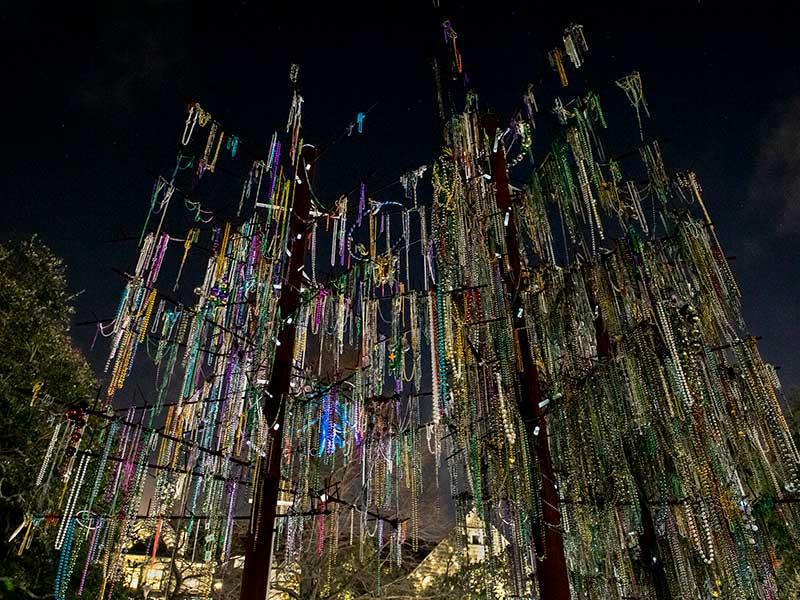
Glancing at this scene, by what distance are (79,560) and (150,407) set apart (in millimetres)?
5101

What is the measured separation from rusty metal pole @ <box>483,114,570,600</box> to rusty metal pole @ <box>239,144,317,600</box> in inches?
94.2

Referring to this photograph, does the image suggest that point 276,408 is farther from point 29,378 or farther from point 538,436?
point 29,378

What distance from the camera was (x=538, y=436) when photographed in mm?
4930

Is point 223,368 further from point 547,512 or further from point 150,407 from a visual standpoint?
point 547,512

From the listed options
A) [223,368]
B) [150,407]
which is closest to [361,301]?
[223,368]

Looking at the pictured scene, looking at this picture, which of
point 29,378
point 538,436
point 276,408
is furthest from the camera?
point 29,378

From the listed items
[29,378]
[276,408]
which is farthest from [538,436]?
[29,378]

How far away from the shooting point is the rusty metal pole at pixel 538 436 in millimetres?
4391

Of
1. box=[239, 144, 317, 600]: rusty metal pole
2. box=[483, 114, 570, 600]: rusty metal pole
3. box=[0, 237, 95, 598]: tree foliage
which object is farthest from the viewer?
box=[0, 237, 95, 598]: tree foliage

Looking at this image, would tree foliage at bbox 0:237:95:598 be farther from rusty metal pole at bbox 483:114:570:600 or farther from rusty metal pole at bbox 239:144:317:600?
rusty metal pole at bbox 483:114:570:600

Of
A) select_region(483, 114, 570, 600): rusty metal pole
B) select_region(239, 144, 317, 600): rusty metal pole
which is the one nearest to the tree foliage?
select_region(239, 144, 317, 600): rusty metal pole

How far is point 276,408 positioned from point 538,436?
264 cm

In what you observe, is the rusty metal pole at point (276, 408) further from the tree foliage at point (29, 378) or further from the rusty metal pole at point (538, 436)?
the tree foliage at point (29, 378)

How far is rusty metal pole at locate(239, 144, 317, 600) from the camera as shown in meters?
4.07
